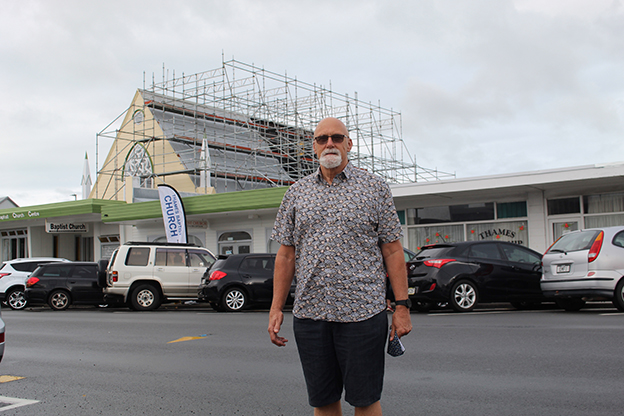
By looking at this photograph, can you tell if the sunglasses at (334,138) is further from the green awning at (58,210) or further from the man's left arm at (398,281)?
the green awning at (58,210)

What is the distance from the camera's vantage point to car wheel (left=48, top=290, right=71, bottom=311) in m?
18.2

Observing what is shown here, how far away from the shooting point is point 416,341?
8391mm

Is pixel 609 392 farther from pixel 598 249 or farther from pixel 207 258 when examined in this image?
pixel 207 258

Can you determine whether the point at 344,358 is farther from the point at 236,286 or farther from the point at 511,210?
the point at 511,210

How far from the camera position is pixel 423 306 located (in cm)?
1316

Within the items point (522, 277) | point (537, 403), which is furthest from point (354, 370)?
point (522, 277)

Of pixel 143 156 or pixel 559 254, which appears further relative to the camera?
pixel 143 156

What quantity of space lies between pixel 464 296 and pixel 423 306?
100cm

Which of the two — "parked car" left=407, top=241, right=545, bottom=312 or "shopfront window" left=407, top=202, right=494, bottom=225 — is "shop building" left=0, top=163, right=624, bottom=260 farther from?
"parked car" left=407, top=241, right=545, bottom=312

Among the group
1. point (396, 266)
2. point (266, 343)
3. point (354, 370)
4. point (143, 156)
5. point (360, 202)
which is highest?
point (143, 156)

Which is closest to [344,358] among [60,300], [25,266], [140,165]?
[60,300]

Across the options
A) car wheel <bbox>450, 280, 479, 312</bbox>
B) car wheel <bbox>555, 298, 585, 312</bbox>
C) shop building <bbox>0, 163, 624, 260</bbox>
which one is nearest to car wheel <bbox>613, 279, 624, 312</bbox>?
car wheel <bbox>555, 298, 585, 312</bbox>

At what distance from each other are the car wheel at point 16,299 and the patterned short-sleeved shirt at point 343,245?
18.2 m

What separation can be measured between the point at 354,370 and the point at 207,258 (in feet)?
49.5
